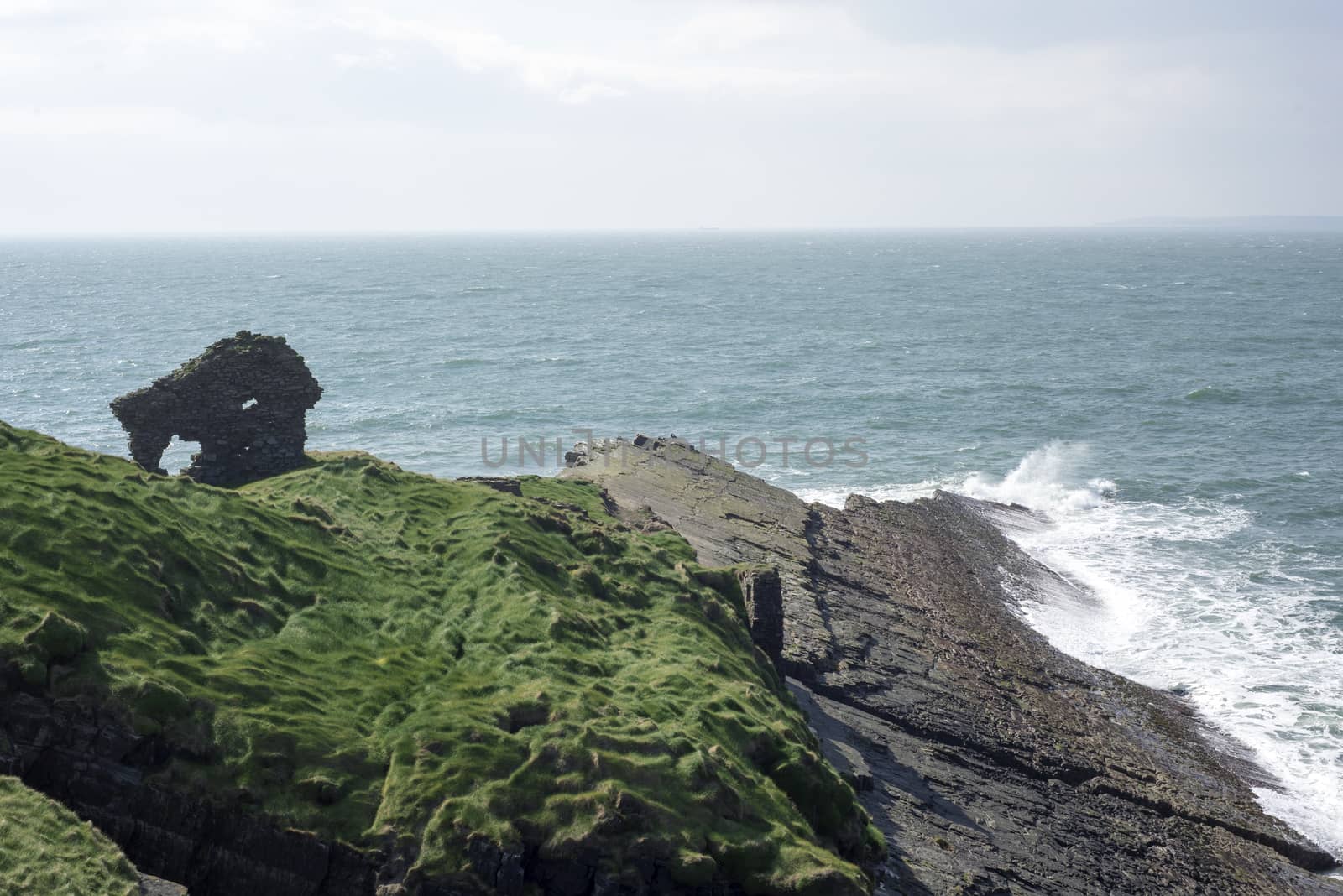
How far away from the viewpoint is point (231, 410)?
1422 inches

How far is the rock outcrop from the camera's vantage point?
27906 mm

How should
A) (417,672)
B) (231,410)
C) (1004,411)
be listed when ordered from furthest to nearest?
(1004,411) < (231,410) < (417,672)

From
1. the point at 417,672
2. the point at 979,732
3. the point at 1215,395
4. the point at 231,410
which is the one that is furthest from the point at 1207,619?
the point at 1215,395

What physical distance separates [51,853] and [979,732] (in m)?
25.8

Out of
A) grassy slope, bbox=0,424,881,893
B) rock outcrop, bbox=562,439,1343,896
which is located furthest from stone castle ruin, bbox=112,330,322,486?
rock outcrop, bbox=562,439,1343,896

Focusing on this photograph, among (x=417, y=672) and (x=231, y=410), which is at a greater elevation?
(x=231, y=410)

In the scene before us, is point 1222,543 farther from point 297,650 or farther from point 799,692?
point 297,650

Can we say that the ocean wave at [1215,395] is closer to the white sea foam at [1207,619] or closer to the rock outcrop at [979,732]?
the white sea foam at [1207,619]

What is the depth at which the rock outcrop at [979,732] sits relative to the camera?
2791cm

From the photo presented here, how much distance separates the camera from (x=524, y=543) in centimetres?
3044

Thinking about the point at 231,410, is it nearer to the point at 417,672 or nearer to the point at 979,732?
the point at 417,672

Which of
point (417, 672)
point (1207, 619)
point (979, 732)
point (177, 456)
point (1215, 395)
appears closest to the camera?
point (417, 672)

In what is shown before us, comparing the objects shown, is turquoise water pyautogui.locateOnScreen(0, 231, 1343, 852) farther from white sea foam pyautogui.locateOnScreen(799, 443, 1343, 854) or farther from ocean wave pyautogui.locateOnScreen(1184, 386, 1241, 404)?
ocean wave pyautogui.locateOnScreen(1184, 386, 1241, 404)

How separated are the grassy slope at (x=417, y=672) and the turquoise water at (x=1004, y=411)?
2049 centimetres
